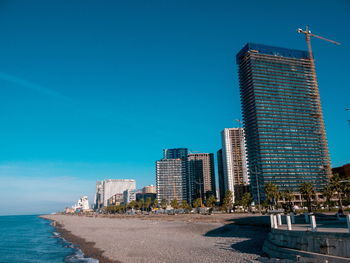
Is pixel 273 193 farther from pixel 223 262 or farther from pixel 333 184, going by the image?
pixel 223 262

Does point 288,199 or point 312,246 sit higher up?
point 312,246

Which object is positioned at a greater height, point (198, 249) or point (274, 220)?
point (274, 220)

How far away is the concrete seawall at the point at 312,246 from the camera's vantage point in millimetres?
16719

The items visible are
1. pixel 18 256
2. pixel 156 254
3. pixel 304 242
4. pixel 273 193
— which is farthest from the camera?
pixel 273 193

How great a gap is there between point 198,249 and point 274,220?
12068 millimetres

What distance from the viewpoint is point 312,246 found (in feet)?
61.3

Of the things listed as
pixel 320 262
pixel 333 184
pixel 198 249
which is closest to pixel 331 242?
pixel 320 262

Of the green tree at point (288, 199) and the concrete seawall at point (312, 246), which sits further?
the green tree at point (288, 199)

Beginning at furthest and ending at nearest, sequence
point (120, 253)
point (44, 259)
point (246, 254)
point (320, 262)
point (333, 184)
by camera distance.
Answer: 1. point (333, 184)
2. point (44, 259)
3. point (120, 253)
4. point (246, 254)
5. point (320, 262)

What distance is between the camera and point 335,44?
624 ft

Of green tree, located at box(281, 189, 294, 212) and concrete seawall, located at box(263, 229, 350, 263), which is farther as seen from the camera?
green tree, located at box(281, 189, 294, 212)

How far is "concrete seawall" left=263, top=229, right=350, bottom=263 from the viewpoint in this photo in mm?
16719

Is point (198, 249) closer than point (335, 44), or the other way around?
point (198, 249)

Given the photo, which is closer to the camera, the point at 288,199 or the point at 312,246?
the point at 312,246
